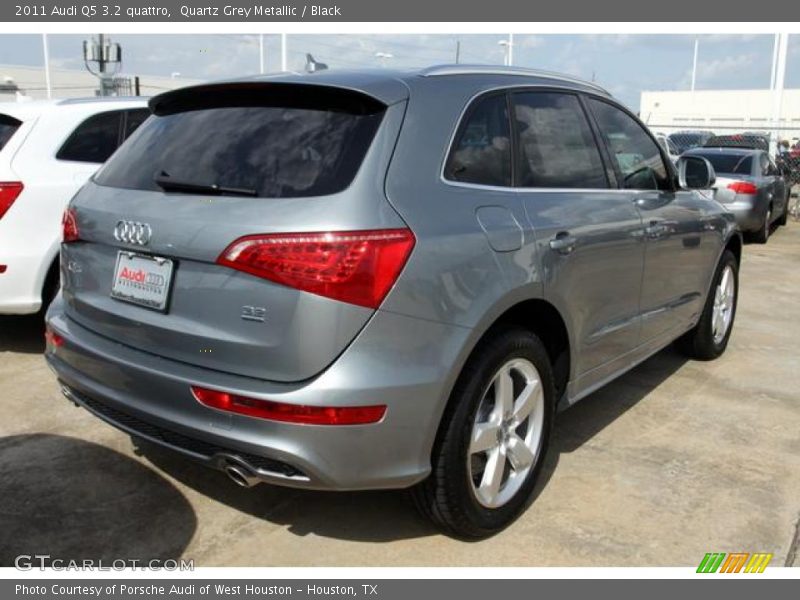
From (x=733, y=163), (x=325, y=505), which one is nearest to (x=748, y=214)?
(x=733, y=163)

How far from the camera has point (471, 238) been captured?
266 centimetres

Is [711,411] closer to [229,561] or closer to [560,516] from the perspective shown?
[560,516]

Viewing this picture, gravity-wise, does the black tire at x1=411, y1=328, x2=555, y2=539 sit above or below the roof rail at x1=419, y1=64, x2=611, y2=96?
below

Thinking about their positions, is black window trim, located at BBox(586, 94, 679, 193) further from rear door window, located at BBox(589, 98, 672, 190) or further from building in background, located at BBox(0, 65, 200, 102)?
building in background, located at BBox(0, 65, 200, 102)

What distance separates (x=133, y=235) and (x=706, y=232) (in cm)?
352

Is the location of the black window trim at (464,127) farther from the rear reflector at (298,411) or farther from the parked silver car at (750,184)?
the parked silver car at (750,184)

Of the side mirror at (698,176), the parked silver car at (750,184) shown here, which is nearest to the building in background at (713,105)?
the parked silver car at (750,184)

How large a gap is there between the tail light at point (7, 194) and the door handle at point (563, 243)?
3484mm

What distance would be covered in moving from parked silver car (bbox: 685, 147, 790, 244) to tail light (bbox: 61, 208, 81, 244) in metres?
9.84

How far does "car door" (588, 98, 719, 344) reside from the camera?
388 cm

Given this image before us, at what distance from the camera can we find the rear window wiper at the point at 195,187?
2502 millimetres

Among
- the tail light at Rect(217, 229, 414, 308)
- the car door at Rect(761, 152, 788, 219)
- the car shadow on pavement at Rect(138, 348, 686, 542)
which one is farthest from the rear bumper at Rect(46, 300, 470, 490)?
the car door at Rect(761, 152, 788, 219)

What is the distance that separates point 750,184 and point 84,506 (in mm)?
10815

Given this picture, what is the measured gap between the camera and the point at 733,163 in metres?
12.2
